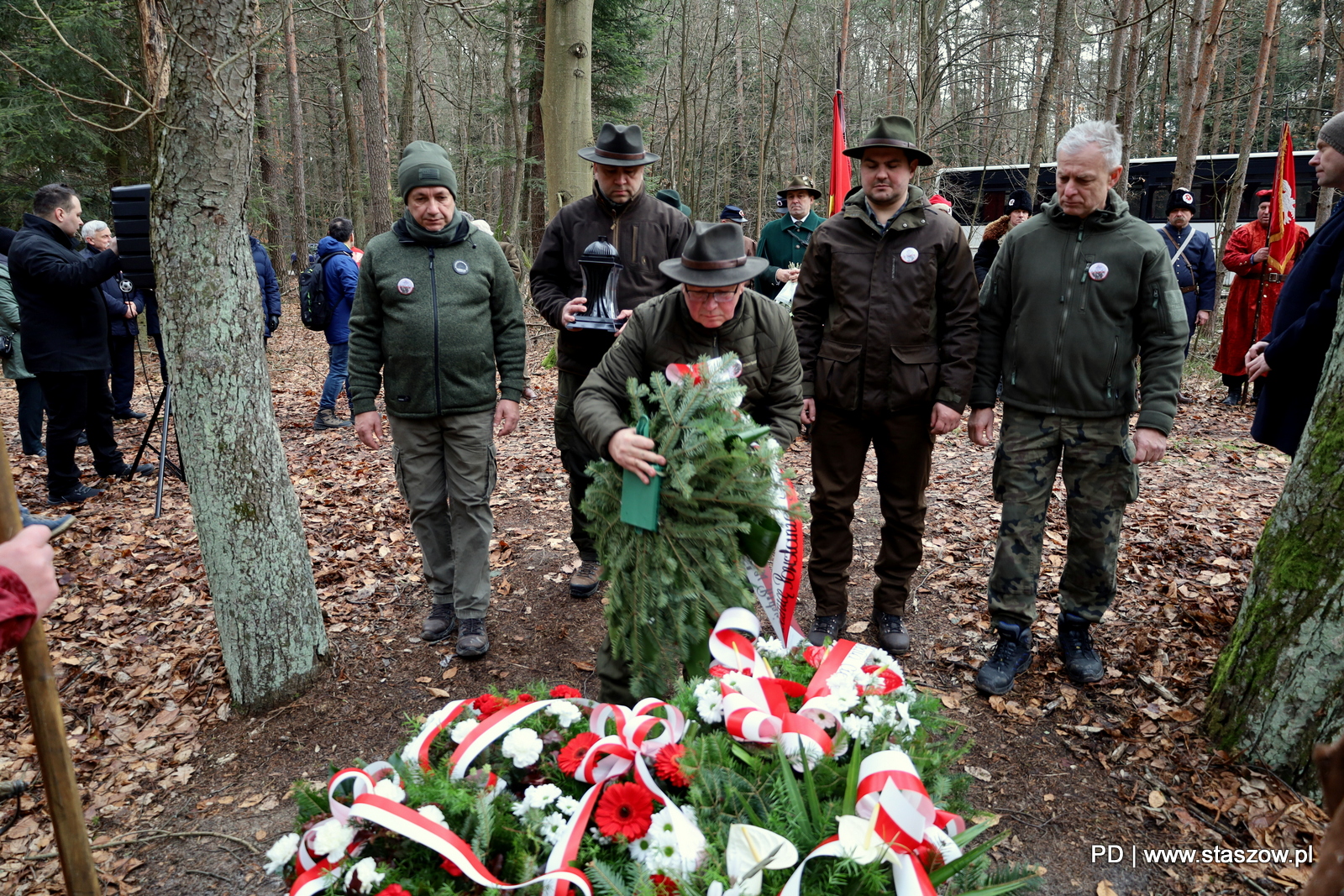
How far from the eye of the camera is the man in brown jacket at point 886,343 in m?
3.56

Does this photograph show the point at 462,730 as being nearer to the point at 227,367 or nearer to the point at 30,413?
the point at 227,367

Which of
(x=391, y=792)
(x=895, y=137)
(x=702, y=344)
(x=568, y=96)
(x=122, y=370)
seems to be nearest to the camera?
(x=391, y=792)

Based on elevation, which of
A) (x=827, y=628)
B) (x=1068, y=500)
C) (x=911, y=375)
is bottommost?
(x=827, y=628)

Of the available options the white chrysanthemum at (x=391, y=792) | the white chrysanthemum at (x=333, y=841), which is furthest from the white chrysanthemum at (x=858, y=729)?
the white chrysanthemum at (x=333, y=841)

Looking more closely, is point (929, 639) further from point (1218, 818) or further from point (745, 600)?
point (745, 600)

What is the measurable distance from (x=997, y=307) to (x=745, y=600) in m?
2.13

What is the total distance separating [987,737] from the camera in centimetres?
332

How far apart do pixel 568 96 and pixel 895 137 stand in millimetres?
3732

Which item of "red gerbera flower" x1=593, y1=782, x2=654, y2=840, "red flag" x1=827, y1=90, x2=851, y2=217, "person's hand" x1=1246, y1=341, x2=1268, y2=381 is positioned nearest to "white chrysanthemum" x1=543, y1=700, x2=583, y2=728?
"red gerbera flower" x1=593, y1=782, x2=654, y2=840

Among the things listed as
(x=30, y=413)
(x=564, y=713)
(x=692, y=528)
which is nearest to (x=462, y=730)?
(x=564, y=713)

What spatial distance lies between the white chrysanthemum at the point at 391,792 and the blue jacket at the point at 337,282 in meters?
7.39

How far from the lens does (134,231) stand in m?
5.32

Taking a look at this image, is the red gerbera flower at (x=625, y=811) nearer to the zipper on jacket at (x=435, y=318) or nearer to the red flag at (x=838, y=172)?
the zipper on jacket at (x=435, y=318)

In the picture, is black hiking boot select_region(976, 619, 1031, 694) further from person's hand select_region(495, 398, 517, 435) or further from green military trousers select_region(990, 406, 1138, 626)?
person's hand select_region(495, 398, 517, 435)
